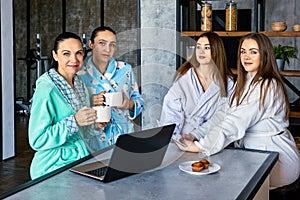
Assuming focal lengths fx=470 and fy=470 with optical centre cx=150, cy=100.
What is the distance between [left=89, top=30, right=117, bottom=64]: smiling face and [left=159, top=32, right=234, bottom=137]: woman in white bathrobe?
1.80ft

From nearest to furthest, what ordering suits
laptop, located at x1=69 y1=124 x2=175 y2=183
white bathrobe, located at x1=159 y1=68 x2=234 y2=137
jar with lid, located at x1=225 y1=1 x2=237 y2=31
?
laptop, located at x1=69 y1=124 x2=175 y2=183 < white bathrobe, located at x1=159 y1=68 x2=234 y2=137 < jar with lid, located at x1=225 y1=1 x2=237 y2=31

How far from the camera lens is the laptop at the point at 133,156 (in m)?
1.74

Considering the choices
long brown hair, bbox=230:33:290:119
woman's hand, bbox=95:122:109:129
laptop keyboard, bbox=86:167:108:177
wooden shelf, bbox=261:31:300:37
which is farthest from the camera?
wooden shelf, bbox=261:31:300:37

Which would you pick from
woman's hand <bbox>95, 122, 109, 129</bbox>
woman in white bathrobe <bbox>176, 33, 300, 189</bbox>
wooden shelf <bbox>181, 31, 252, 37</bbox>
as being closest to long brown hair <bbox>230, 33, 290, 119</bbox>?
woman in white bathrobe <bbox>176, 33, 300, 189</bbox>

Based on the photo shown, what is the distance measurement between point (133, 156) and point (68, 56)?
0.74 metres

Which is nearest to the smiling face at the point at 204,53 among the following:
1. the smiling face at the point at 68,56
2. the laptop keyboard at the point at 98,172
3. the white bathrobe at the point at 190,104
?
the white bathrobe at the point at 190,104

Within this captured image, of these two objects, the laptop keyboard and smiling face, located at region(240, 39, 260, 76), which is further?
smiling face, located at region(240, 39, 260, 76)

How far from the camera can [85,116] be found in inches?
84.0

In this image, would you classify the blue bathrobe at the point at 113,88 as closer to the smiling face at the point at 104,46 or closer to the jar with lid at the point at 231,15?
the smiling face at the point at 104,46

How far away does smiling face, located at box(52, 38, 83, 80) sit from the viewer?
2309 millimetres

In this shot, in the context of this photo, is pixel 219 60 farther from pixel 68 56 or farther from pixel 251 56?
pixel 68 56

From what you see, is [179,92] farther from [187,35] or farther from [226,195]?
[226,195]

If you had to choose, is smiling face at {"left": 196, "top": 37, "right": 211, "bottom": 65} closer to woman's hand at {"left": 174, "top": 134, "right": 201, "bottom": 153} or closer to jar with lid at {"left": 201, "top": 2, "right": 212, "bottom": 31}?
woman's hand at {"left": 174, "top": 134, "right": 201, "bottom": 153}

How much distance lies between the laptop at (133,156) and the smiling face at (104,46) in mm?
729
